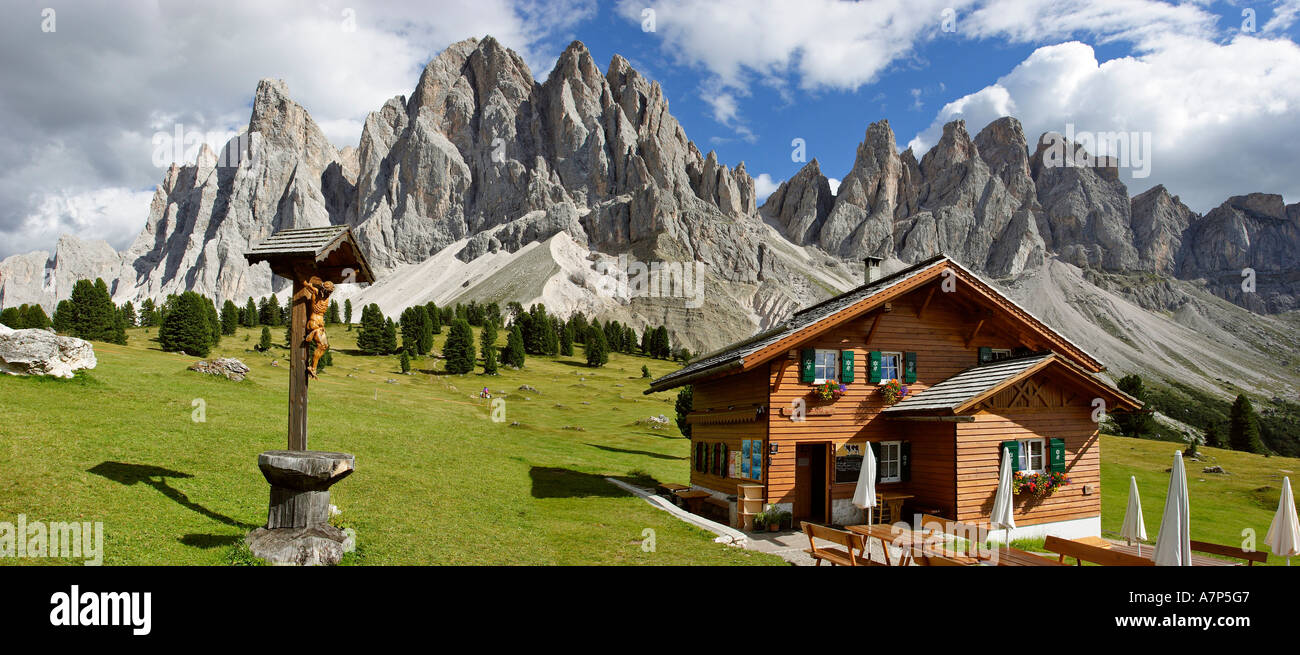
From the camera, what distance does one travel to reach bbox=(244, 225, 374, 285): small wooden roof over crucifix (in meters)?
10.5

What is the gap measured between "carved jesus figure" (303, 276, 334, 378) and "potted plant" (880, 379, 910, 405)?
15593mm

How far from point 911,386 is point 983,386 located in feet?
8.14

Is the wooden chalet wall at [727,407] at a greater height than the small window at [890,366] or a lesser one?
lesser

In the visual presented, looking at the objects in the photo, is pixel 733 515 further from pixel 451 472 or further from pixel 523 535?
pixel 451 472

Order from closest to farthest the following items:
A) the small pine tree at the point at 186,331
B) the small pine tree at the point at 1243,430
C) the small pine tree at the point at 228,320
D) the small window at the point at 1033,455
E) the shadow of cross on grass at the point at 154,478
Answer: the shadow of cross on grass at the point at 154,478
the small window at the point at 1033,455
the small pine tree at the point at 1243,430
the small pine tree at the point at 186,331
the small pine tree at the point at 228,320

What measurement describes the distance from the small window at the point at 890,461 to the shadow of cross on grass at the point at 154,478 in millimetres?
16266

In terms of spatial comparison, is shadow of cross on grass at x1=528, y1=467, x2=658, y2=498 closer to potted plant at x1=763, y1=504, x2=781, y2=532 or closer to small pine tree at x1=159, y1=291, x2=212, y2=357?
potted plant at x1=763, y1=504, x2=781, y2=532

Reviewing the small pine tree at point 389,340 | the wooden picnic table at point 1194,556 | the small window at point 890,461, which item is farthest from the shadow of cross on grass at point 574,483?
the small pine tree at point 389,340

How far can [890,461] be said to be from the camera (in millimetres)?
18953

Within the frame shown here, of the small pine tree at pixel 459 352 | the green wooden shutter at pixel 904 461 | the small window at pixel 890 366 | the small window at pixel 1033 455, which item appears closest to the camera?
the small window at pixel 1033 455

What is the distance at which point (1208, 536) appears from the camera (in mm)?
21172

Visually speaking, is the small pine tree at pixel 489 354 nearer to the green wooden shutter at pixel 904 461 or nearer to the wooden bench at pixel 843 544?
the green wooden shutter at pixel 904 461

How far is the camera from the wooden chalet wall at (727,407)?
18.5 metres
